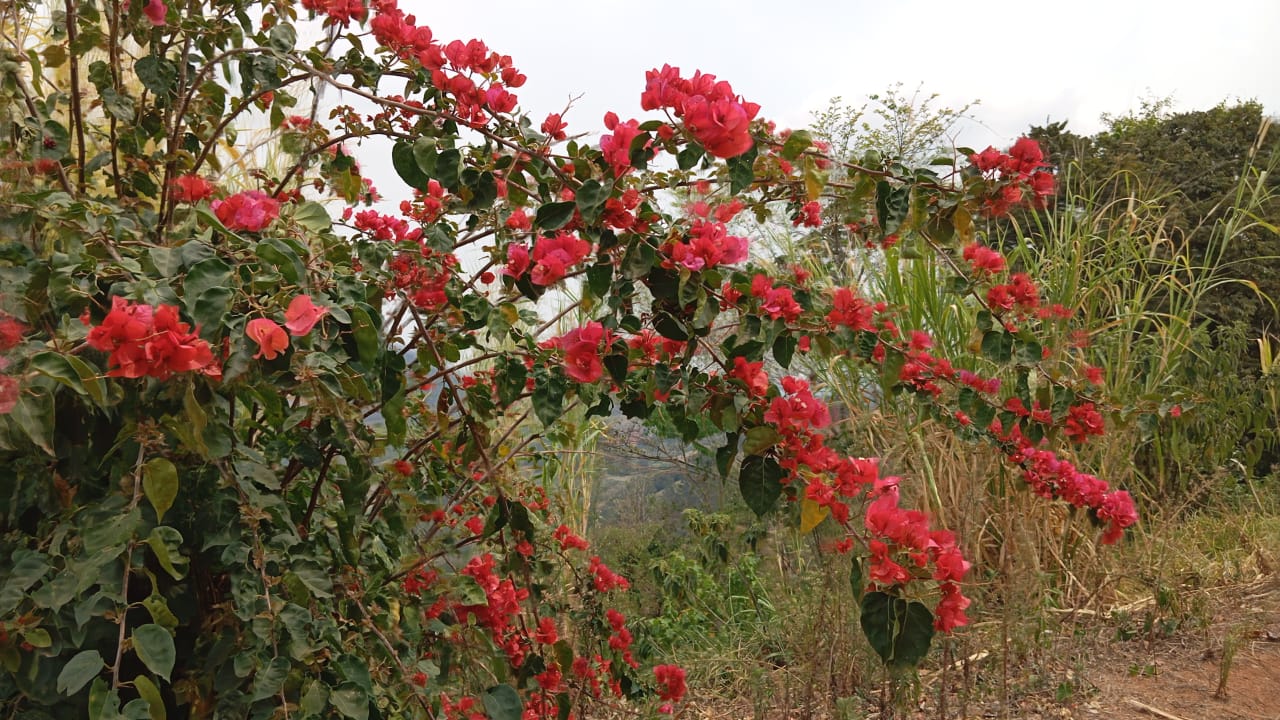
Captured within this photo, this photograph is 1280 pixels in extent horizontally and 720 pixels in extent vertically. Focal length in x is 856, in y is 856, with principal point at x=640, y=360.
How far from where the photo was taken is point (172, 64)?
1.43 m

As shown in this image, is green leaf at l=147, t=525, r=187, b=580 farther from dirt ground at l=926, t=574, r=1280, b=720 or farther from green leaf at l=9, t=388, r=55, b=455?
dirt ground at l=926, t=574, r=1280, b=720

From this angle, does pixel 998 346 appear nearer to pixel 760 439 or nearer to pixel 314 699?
pixel 760 439

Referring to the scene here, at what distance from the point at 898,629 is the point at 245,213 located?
92 cm

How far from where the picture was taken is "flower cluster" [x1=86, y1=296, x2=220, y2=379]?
2.47 ft

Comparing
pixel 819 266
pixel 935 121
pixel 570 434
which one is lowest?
pixel 570 434

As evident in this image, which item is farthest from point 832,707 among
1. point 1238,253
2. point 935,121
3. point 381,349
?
point 1238,253

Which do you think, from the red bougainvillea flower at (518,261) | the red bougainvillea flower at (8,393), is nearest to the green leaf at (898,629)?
the red bougainvillea flower at (518,261)

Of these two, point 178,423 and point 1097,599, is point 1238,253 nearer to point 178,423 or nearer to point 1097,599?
point 1097,599

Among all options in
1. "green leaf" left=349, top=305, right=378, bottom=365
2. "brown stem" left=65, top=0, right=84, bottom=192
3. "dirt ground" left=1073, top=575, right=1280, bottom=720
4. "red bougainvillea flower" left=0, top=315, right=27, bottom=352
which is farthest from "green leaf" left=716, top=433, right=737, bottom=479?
"dirt ground" left=1073, top=575, right=1280, bottom=720

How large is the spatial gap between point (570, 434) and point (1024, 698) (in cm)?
146

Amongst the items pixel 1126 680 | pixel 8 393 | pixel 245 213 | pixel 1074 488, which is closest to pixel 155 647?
pixel 8 393

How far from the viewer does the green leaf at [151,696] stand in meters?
0.81

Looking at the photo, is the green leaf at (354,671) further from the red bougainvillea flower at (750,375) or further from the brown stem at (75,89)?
the brown stem at (75,89)

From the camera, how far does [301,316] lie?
2.67 feet
